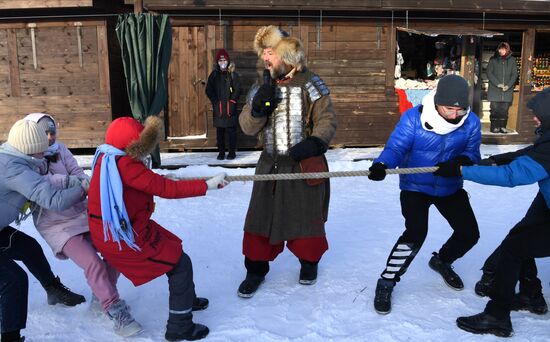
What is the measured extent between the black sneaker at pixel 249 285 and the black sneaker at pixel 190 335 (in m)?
0.53

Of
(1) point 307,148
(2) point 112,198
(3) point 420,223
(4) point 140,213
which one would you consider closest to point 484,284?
(3) point 420,223

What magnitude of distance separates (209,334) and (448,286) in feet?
5.54

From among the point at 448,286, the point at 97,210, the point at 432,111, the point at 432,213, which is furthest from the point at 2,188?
the point at 432,213

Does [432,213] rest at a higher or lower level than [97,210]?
lower

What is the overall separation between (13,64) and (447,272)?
7.62 metres

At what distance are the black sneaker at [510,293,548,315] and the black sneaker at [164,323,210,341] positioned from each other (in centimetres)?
191

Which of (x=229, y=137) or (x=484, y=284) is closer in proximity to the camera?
(x=484, y=284)

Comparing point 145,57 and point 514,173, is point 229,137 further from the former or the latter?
point 514,173

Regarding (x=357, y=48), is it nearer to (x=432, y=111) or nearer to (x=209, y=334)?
(x=432, y=111)

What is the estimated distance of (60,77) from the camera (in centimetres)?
835

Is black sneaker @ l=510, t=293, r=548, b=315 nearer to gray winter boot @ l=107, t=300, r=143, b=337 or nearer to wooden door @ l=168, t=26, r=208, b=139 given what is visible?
gray winter boot @ l=107, t=300, r=143, b=337

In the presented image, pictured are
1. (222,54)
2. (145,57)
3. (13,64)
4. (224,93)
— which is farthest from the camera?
(13,64)

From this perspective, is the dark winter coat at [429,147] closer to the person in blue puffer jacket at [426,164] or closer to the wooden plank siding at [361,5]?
the person in blue puffer jacket at [426,164]

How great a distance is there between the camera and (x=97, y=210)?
2693 mm
